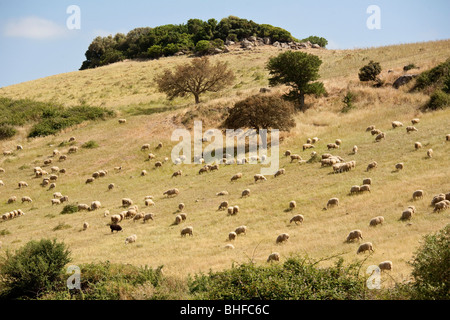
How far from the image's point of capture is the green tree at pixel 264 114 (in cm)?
4097

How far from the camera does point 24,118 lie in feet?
181

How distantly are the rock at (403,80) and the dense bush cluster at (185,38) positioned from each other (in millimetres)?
51554

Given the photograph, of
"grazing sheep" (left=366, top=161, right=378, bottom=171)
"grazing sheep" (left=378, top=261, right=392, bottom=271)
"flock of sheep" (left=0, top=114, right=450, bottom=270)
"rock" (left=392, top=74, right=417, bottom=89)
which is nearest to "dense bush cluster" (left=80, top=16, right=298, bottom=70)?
"rock" (left=392, top=74, right=417, bottom=89)

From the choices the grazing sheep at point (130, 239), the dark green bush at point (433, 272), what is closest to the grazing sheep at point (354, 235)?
the dark green bush at point (433, 272)

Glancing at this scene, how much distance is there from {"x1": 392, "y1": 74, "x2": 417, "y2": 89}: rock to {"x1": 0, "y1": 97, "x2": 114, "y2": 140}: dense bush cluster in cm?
3324

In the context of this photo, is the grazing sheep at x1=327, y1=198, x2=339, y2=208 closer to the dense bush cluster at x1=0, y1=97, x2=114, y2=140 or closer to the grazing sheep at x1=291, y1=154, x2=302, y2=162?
the grazing sheep at x1=291, y1=154, x2=302, y2=162

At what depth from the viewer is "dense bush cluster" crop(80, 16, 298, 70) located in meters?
98.4

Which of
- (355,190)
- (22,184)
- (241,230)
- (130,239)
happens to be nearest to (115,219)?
(130,239)

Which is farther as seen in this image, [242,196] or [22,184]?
[22,184]

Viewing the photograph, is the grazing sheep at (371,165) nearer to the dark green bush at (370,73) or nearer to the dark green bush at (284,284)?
the dark green bush at (284,284)

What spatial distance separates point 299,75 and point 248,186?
944 inches

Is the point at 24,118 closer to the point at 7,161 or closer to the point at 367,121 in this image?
the point at 7,161

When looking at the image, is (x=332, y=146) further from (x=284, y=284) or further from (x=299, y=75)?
(x=284, y=284)

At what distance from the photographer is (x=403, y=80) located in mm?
49625
